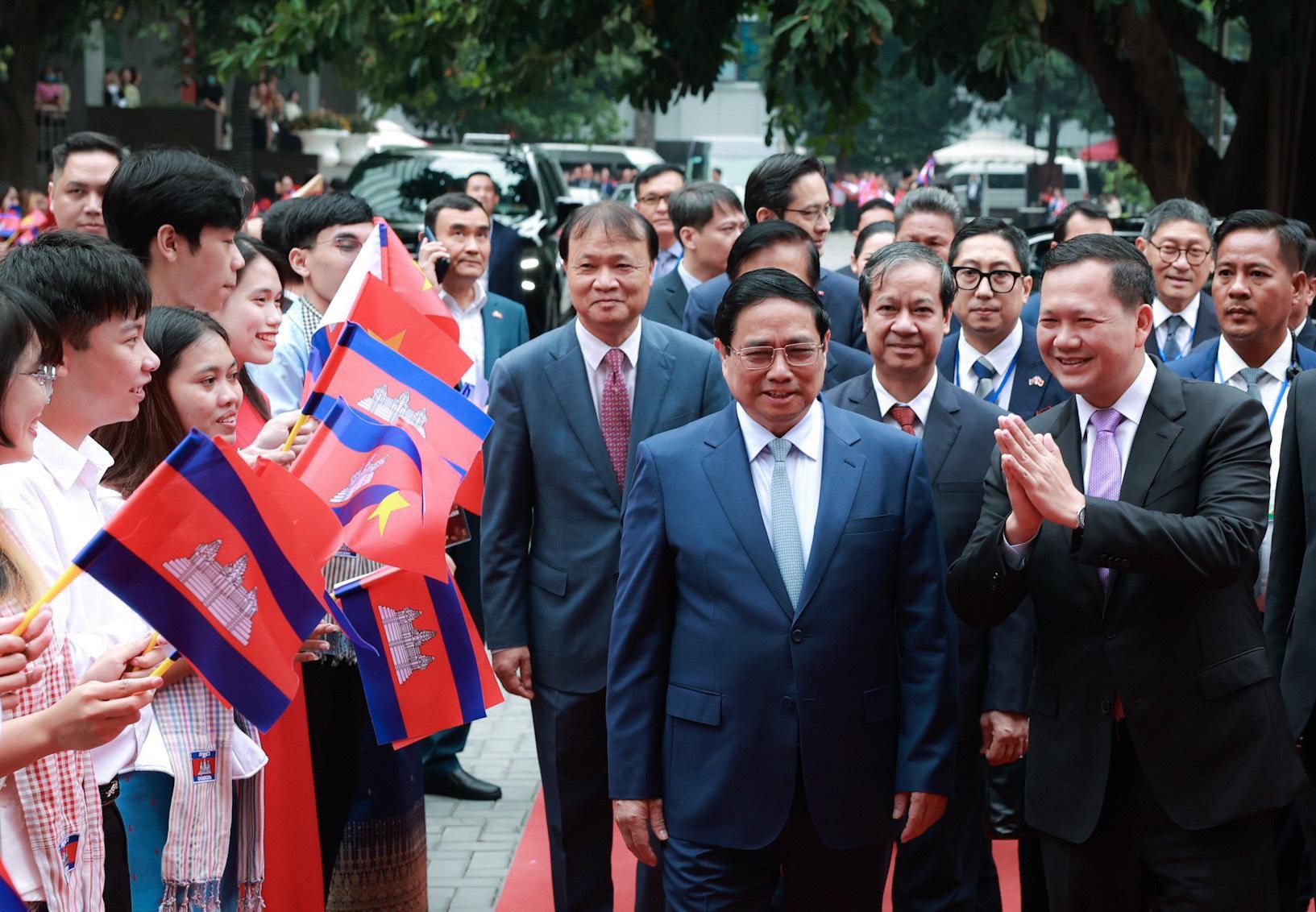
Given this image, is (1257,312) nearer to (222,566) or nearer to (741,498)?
(741,498)

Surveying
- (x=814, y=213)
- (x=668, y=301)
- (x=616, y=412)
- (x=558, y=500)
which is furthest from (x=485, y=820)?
(x=814, y=213)

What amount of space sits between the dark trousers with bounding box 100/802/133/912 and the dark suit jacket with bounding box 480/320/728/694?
1.60m

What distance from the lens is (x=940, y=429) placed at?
4.71m

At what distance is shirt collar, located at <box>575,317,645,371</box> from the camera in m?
5.08

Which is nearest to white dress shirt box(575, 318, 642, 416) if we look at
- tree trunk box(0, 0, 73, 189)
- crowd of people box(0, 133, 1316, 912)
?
crowd of people box(0, 133, 1316, 912)

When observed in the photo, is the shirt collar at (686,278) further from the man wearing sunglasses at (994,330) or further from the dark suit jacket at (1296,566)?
the dark suit jacket at (1296,566)

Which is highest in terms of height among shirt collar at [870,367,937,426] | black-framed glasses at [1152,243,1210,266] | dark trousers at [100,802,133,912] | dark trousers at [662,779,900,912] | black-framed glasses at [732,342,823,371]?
black-framed glasses at [1152,243,1210,266]

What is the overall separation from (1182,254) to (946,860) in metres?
3.67

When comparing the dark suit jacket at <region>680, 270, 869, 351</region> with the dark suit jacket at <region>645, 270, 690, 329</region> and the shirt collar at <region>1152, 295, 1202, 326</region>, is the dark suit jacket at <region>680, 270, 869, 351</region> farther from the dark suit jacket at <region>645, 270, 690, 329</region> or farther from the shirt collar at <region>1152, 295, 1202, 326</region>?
the shirt collar at <region>1152, 295, 1202, 326</region>

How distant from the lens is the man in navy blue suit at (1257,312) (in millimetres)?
5477

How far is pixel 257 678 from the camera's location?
11.3 feet

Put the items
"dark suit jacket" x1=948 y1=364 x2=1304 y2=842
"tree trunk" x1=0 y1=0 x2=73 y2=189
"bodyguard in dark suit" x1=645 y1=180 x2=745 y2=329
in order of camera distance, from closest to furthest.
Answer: "dark suit jacket" x1=948 y1=364 x2=1304 y2=842
"bodyguard in dark suit" x1=645 y1=180 x2=745 y2=329
"tree trunk" x1=0 y1=0 x2=73 y2=189

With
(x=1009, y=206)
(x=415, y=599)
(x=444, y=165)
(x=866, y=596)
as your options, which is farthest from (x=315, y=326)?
(x=1009, y=206)

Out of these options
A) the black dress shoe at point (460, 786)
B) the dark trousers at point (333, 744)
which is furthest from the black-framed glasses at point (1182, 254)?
the dark trousers at point (333, 744)
